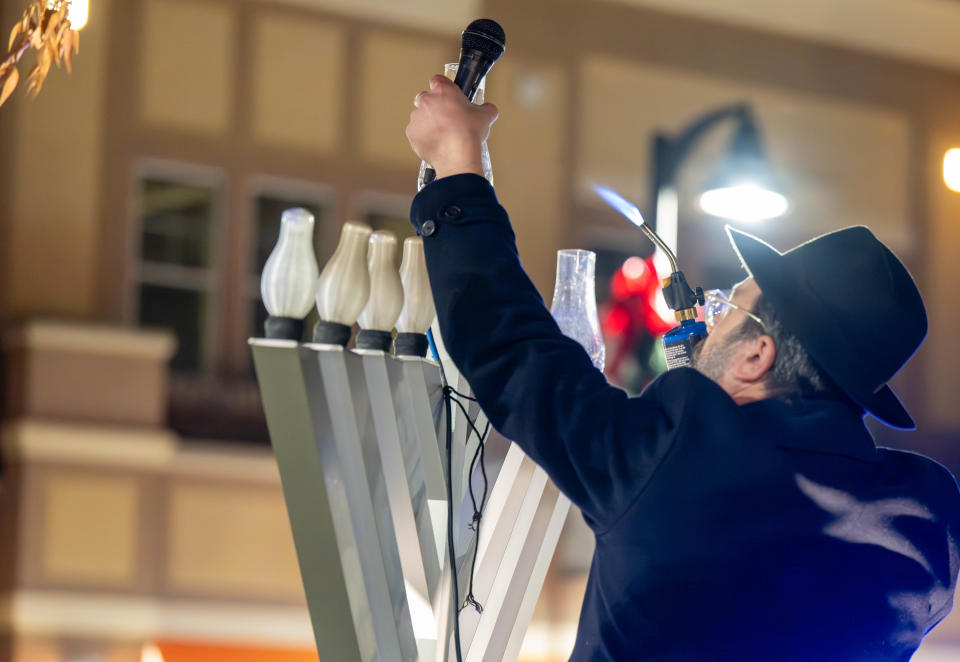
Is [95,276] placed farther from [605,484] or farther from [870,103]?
[605,484]

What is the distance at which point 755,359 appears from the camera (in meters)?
1.28

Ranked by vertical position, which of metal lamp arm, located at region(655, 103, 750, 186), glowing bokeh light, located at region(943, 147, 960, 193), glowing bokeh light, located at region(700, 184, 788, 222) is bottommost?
glowing bokeh light, located at region(700, 184, 788, 222)

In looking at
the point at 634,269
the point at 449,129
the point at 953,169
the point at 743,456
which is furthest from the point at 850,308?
the point at 953,169

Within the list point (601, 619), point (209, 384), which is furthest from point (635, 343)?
point (601, 619)

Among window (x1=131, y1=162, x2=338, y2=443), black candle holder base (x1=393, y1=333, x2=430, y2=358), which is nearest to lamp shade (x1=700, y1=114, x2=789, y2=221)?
window (x1=131, y1=162, x2=338, y2=443)

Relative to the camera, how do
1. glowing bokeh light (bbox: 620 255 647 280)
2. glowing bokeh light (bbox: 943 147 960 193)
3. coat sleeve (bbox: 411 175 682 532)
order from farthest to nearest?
glowing bokeh light (bbox: 943 147 960 193) < glowing bokeh light (bbox: 620 255 647 280) < coat sleeve (bbox: 411 175 682 532)

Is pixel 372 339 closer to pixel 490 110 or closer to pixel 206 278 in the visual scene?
pixel 490 110

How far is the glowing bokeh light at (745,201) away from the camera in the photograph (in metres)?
5.75

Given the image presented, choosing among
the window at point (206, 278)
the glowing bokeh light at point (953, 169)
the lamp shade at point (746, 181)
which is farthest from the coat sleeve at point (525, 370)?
the glowing bokeh light at point (953, 169)

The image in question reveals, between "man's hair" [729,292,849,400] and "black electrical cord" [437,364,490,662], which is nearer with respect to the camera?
"man's hair" [729,292,849,400]

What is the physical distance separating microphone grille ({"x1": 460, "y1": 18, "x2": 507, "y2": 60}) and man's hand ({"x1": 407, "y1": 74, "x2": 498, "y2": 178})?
0.17ft

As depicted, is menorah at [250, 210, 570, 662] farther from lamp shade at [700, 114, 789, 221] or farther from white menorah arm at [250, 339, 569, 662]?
lamp shade at [700, 114, 789, 221]

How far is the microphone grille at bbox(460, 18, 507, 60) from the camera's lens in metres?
1.35

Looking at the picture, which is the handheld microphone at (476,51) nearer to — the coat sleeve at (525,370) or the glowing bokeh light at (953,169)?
the coat sleeve at (525,370)
